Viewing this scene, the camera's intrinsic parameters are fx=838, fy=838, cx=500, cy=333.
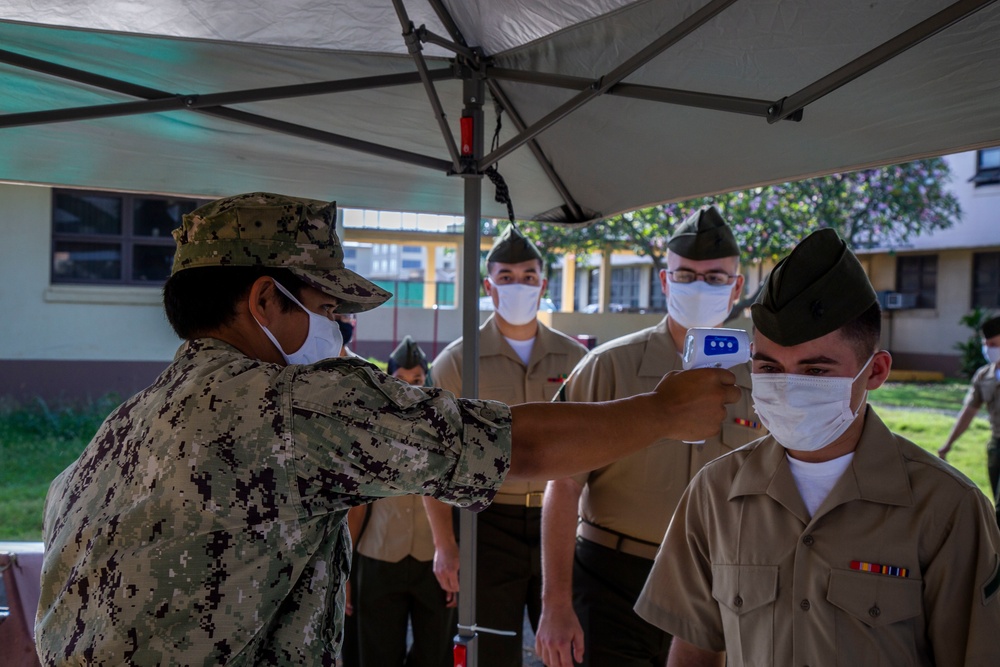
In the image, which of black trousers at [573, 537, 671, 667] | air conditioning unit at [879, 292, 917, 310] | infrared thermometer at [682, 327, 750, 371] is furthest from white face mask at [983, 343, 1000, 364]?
air conditioning unit at [879, 292, 917, 310]

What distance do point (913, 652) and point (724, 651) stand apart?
0.51 meters

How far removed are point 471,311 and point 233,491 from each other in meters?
1.51

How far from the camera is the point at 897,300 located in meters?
21.1

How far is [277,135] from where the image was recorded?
3.21 metres

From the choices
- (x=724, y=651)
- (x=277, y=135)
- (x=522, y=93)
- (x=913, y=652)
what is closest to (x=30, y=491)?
(x=277, y=135)

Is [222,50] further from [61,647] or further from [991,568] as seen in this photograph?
[991,568]

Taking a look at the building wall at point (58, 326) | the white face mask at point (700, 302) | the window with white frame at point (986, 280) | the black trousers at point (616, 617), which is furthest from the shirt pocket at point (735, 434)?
the window with white frame at point (986, 280)

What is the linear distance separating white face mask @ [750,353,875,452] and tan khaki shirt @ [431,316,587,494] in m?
2.00

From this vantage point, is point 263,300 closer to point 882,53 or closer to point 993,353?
point 882,53

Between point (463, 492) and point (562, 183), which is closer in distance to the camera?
point (463, 492)

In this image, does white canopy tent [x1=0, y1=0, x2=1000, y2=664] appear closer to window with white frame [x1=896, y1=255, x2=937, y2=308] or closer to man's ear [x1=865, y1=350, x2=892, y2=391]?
man's ear [x1=865, y1=350, x2=892, y2=391]

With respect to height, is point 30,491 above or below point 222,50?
below

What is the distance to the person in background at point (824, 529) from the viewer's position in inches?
66.5

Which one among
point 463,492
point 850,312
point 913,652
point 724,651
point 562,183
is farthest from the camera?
point 562,183
